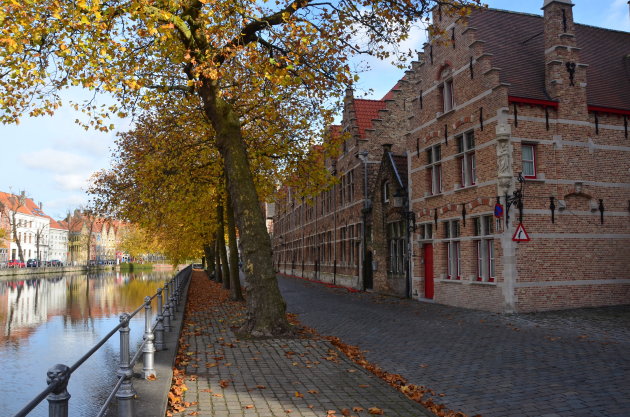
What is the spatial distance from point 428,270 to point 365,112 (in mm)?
13514

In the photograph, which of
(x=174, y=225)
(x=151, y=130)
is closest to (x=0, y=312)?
(x=151, y=130)

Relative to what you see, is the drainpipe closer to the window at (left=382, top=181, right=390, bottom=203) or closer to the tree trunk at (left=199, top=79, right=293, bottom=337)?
the window at (left=382, top=181, right=390, bottom=203)

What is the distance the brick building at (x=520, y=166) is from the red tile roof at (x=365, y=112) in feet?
28.1

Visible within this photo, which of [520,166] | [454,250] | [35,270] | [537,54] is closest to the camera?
[520,166]

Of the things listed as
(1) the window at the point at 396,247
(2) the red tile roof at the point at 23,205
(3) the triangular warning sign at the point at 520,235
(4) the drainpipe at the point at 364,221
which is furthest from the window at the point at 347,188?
(2) the red tile roof at the point at 23,205

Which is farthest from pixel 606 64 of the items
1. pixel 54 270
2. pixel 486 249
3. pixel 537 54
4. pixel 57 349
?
pixel 54 270

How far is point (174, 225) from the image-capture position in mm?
29594

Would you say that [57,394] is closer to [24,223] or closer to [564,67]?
[564,67]

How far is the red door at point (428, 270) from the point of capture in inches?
774

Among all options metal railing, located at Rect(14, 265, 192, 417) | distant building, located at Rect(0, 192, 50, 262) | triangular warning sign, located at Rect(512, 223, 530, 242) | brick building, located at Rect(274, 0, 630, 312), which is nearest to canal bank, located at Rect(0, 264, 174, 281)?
distant building, located at Rect(0, 192, 50, 262)

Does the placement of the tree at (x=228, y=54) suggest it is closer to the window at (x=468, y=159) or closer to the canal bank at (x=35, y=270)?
the window at (x=468, y=159)

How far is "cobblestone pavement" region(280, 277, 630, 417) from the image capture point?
612 cm

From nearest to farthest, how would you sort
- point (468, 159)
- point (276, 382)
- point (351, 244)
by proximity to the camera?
point (276, 382) → point (468, 159) → point (351, 244)

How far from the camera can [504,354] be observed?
353 inches
